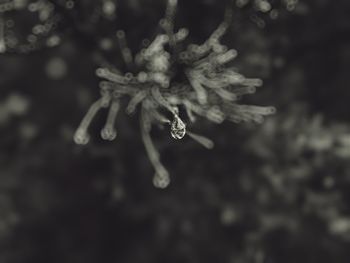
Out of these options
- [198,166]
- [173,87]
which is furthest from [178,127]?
[198,166]

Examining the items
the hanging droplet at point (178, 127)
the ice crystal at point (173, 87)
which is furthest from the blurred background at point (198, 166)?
the hanging droplet at point (178, 127)

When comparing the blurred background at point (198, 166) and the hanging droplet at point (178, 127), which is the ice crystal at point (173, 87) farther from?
the blurred background at point (198, 166)

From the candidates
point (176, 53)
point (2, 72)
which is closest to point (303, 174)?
point (176, 53)

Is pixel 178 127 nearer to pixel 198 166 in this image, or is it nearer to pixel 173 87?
pixel 173 87

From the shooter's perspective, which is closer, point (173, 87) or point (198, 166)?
point (173, 87)

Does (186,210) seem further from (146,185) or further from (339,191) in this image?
(339,191)

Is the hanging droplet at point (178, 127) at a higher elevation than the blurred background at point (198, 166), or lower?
higher

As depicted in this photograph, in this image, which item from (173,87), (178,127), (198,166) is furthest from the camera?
(198,166)
